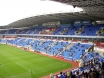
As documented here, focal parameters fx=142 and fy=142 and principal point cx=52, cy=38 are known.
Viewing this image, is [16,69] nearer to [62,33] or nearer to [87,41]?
[87,41]

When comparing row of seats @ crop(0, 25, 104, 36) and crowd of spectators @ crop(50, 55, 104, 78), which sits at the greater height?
row of seats @ crop(0, 25, 104, 36)

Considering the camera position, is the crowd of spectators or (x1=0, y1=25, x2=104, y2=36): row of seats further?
(x1=0, y1=25, x2=104, y2=36): row of seats

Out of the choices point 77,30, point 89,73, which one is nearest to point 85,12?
point 77,30

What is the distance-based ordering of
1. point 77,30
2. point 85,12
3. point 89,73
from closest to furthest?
point 89,73 < point 85,12 < point 77,30

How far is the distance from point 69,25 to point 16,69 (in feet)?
87.3

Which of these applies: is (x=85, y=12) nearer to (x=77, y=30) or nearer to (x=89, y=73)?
(x=77, y=30)

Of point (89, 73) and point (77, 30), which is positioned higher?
point (77, 30)

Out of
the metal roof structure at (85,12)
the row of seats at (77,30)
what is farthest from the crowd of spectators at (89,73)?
the row of seats at (77,30)

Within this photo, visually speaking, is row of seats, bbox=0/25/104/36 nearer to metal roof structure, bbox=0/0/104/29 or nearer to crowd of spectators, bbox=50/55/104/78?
metal roof structure, bbox=0/0/104/29

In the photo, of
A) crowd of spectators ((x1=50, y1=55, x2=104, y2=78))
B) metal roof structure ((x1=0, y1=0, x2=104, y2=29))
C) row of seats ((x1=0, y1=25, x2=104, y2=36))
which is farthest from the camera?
row of seats ((x1=0, y1=25, x2=104, y2=36))

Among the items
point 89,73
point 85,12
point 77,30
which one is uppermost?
point 85,12

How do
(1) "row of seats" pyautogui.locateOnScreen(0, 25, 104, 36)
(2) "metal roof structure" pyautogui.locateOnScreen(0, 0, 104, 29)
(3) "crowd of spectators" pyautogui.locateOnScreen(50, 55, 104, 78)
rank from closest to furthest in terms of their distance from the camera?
(3) "crowd of spectators" pyautogui.locateOnScreen(50, 55, 104, 78) → (2) "metal roof structure" pyautogui.locateOnScreen(0, 0, 104, 29) → (1) "row of seats" pyautogui.locateOnScreen(0, 25, 104, 36)

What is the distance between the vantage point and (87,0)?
16.2 meters

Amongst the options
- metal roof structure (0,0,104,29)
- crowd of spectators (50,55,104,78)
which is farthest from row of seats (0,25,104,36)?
crowd of spectators (50,55,104,78)
